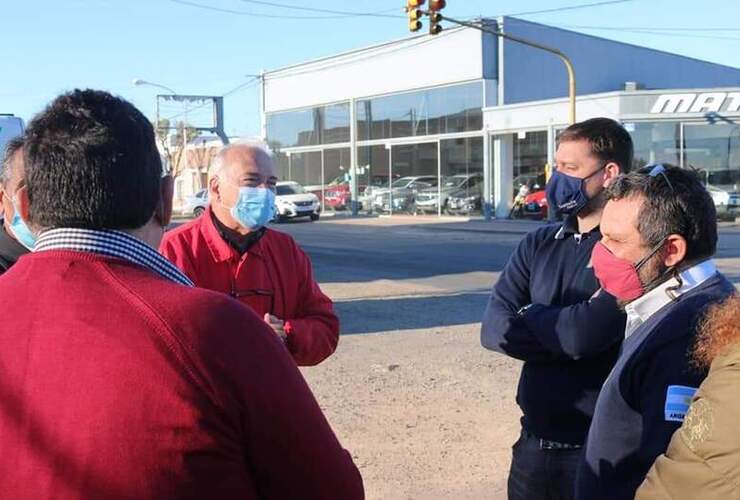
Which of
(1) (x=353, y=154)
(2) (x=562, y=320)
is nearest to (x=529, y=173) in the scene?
(1) (x=353, y=154)

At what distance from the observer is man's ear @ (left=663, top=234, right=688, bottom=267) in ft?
7.30

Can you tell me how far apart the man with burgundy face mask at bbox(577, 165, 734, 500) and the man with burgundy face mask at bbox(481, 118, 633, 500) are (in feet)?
1.14

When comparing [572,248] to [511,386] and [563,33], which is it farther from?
[563,33]

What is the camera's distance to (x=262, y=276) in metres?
3.37

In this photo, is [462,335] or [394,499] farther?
→ [462,335]

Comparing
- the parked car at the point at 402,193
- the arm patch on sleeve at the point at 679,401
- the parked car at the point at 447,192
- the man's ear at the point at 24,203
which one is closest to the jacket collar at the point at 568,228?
the arm patch on sleeve at the point at 679,401

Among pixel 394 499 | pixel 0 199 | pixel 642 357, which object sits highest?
pixel 0 199

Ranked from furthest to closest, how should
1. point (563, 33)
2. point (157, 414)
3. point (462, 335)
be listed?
point (563, 33)
point (462, 335)
point (157, 414)

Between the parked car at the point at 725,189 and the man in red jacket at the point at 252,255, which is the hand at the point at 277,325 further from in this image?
the parked car at the point at 725,189

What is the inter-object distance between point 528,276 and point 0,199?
2199 mm

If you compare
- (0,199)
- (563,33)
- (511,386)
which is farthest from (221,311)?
(563,33)

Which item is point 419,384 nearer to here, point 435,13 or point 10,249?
point 10,249

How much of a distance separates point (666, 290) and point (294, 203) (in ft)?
110

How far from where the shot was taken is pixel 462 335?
31.0ft
